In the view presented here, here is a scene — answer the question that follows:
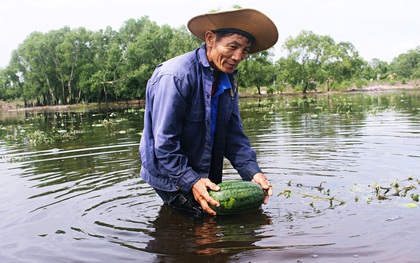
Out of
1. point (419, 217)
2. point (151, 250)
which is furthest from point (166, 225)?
point (419, 217)

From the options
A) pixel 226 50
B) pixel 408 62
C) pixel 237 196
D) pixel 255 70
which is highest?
pixel 408 62

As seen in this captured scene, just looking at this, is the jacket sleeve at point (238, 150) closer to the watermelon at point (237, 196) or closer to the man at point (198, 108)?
the man at point (198, 108)

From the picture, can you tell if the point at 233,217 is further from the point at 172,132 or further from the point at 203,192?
the point at 172,132

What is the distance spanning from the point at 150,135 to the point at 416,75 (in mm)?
86273

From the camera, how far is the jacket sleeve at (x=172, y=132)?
12.5ft

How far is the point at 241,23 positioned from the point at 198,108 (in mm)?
947

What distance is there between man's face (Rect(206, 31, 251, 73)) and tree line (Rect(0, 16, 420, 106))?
5636cm

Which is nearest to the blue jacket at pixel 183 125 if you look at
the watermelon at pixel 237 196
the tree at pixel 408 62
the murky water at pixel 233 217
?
the watermelon at pixel 237 196

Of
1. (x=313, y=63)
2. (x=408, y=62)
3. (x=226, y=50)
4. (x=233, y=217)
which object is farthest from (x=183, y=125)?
(x=408, y=62)

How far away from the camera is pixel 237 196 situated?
13.7 feet

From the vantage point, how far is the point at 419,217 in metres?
Answer: 4.05

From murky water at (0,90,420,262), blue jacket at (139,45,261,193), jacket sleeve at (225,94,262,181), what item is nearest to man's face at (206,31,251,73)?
blue jacket at (139,45,261,193)

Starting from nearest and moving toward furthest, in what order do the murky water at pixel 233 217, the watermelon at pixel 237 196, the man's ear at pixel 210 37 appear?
1. the murky water at pixel 233 217
2. the man's ear at pixel 210 37
3. the watermelon at pixel 237 196

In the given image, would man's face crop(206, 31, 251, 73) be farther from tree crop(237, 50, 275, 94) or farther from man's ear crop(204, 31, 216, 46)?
tree crop(237, 50, 275, 94)
